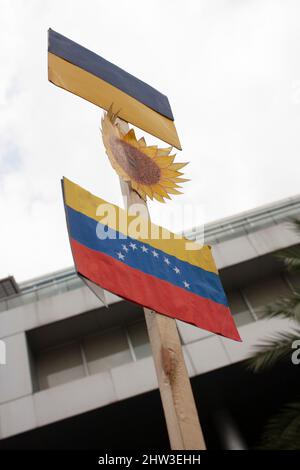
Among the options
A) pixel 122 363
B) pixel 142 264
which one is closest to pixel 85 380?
pixel 122 363

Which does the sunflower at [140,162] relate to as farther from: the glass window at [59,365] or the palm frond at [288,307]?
the glass window at [59,365]

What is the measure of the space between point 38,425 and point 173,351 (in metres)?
7.87

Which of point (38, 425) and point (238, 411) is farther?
point (238, 411)

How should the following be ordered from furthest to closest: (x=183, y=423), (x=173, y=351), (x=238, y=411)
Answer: (x=238, y=411) → (x=173, y=351) → (x=183, y=423)

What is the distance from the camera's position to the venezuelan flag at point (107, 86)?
575 cm

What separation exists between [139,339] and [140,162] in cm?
870

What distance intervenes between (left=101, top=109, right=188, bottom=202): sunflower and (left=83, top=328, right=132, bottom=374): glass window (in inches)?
325

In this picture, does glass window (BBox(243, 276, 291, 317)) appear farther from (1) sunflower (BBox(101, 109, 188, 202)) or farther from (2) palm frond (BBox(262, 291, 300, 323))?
(1) sunflower (BBox(101, 109, 188, 202))

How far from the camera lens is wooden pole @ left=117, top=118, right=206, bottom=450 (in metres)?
3.25

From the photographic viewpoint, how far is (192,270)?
4.51 m

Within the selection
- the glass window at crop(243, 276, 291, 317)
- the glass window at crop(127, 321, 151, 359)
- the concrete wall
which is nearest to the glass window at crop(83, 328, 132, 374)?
the glass window at crop(127, 321, 151, 359)

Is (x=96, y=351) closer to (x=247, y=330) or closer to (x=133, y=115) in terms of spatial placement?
(x=247, y=330)

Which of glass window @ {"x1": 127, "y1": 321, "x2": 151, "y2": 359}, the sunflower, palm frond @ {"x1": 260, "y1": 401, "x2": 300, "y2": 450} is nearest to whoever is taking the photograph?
the sunflower

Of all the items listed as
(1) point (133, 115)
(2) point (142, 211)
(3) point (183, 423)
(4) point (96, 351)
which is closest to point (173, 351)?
(3) point (183, 423)
